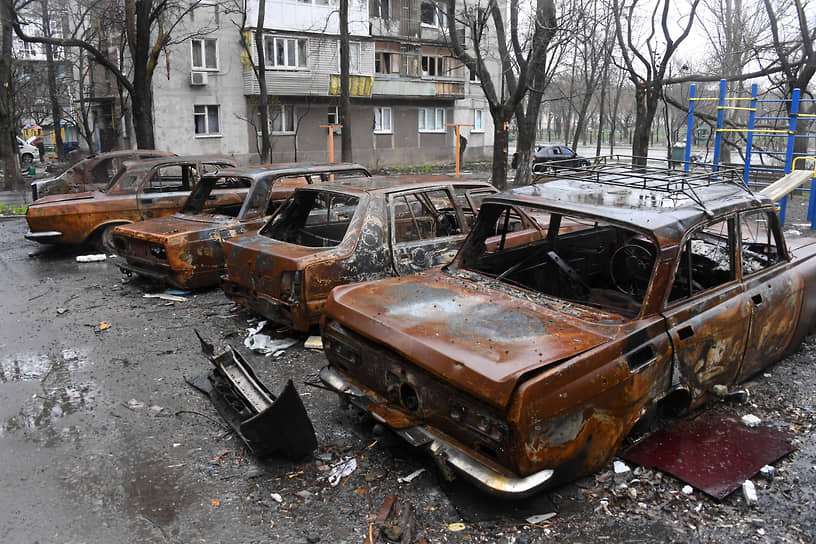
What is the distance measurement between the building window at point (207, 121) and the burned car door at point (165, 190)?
64.1 feet

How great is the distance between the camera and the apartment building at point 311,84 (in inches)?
1092

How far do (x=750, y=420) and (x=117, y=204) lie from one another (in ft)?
29.9

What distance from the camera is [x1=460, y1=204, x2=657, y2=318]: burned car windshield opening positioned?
4422 mm

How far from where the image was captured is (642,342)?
11.2ft

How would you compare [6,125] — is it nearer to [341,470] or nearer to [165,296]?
[165,296]

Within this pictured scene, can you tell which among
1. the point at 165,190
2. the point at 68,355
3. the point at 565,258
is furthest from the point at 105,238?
the point at 565,258

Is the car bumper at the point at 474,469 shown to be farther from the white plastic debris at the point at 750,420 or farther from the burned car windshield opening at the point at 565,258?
the white plastic debris at the point at 750,420

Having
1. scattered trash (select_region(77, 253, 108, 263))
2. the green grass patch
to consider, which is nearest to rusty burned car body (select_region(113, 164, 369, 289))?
scattered trash (select_region(77, 253, 108, 263))

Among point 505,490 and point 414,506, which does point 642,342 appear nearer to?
point 505,490

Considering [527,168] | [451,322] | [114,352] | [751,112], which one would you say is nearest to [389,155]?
[527,168]

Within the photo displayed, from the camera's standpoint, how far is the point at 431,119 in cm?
3550

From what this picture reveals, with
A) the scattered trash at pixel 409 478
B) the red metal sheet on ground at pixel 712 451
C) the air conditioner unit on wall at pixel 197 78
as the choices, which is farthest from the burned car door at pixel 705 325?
the air conditioner unit on wall at pixel 197 78

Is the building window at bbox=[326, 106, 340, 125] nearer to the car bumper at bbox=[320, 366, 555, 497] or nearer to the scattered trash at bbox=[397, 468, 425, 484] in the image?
the scattered trash at bbox=[397, 468, 425, 484]

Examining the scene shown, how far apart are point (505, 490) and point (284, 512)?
4.08 feet
